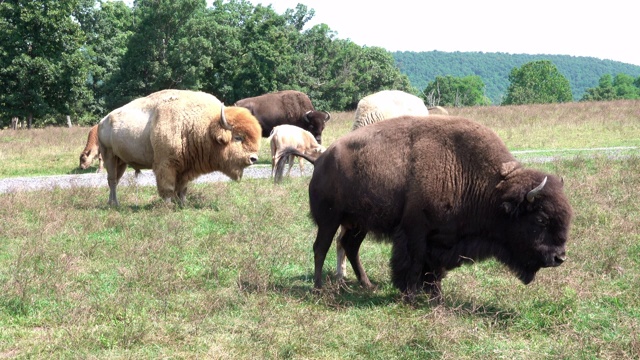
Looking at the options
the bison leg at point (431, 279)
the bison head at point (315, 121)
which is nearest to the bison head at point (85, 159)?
the bison head at point (315, 121)

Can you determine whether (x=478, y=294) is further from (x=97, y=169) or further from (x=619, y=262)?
(x=97, y=169)

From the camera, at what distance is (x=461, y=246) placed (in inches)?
288

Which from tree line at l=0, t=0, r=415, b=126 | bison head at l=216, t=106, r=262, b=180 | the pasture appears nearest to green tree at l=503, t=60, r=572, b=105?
tree line at l=0, t=0, r=415, b=126

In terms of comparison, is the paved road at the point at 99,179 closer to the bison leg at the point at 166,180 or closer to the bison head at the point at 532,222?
the bison leg at the point at 166,180

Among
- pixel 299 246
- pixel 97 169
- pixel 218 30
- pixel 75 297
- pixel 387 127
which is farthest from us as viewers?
pixel 218 30

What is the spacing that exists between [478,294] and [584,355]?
1.88m

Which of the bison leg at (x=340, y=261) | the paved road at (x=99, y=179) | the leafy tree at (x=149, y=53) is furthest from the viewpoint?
the leafy tree at (x=149, y=53)

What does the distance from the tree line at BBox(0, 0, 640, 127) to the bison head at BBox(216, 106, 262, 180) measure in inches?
1171

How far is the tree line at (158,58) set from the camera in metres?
39.7

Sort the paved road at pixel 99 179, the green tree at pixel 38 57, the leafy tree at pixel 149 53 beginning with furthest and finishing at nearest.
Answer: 1. the leafy tree at pixel 149 53
2. the green tree at pixel 38 57
3. the paved road at pixel 99 179

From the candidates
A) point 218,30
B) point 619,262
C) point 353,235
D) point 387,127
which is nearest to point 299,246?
point 353,235

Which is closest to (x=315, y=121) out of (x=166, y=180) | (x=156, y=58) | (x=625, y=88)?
(x=166, y=180)

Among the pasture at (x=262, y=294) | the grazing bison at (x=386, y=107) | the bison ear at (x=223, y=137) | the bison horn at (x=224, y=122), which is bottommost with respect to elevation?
the pasture at (x=262, y=294)

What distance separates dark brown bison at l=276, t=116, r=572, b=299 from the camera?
22.8ft
